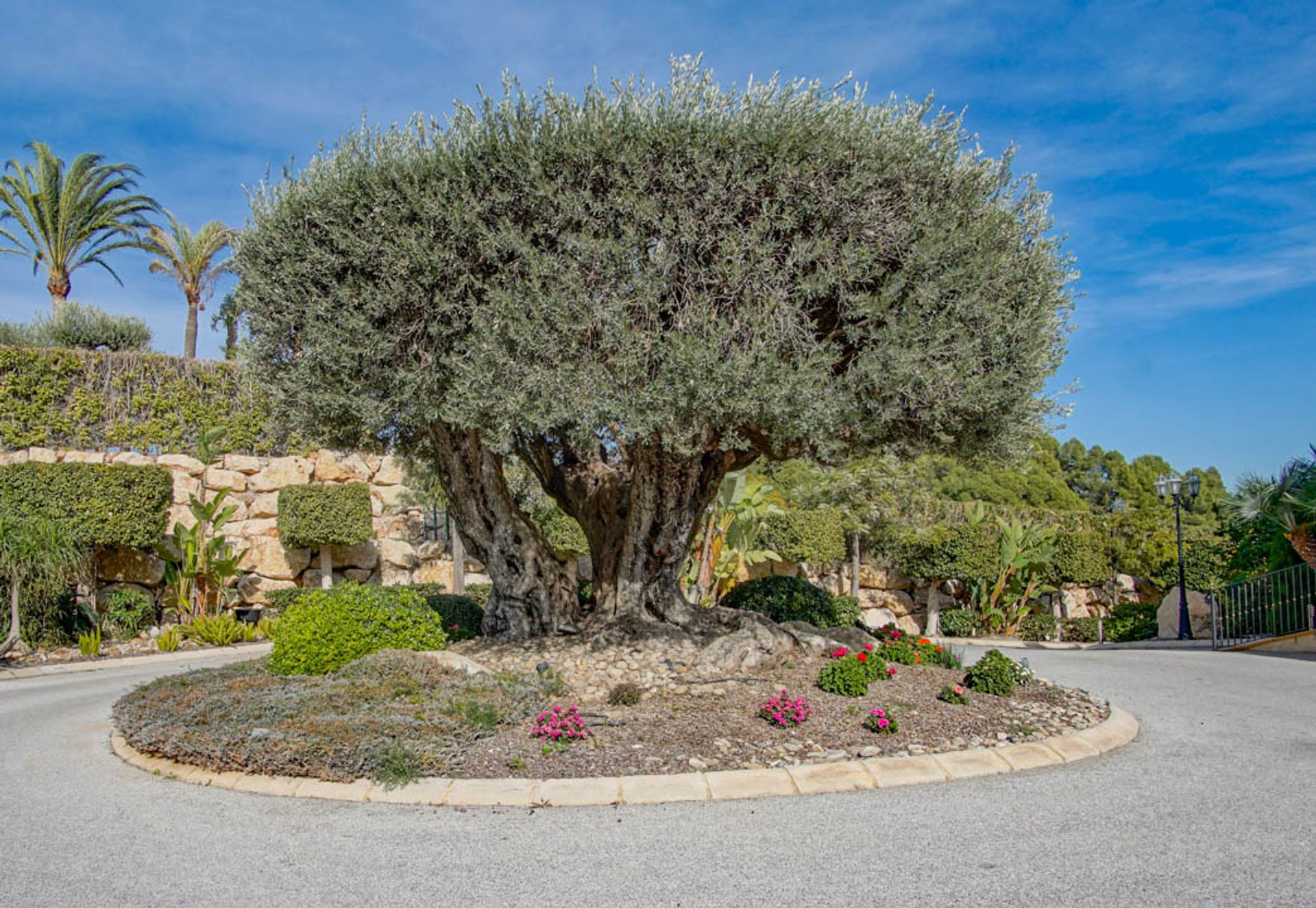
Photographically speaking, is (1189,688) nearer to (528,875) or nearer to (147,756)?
(528,875)

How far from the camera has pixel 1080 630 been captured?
63.2ft

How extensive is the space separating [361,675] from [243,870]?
3402mm

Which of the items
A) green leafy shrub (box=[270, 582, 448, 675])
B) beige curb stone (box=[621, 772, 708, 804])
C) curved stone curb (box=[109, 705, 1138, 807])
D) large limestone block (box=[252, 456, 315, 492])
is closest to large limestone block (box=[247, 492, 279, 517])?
large limestone block (box=[252, 456, 315, 492])

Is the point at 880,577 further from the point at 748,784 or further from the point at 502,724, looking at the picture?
the point at 748,784

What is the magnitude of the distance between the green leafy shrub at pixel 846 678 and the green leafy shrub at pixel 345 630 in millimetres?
4060

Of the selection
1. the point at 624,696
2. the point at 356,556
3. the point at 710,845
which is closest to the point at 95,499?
the point at 356,556

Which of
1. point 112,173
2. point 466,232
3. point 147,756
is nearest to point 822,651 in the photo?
point 466,232

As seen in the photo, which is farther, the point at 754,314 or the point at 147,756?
the point at 754,314

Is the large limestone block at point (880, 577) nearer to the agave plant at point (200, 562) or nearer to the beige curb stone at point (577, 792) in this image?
the agave plant at point (200, 562)

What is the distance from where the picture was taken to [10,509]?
14.2m

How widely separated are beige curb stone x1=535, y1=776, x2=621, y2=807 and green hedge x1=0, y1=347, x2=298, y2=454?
1291 cm

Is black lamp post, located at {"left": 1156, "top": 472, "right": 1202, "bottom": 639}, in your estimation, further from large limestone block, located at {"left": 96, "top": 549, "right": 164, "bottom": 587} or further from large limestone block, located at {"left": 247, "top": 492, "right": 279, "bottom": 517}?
large limestone block, located at {"left": 96, "top": 549, "right": 164, "bottom": 587}

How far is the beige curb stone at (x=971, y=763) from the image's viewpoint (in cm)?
619

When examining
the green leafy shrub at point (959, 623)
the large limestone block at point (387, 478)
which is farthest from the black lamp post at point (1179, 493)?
the large limestone block at point (387, 478)
